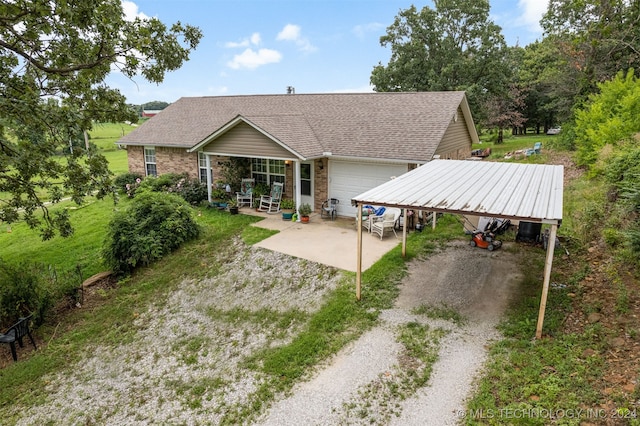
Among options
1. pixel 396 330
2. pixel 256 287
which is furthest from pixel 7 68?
pixel 396 330

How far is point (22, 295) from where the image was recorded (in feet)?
28.0

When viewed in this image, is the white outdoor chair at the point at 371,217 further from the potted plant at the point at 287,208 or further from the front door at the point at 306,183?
the potted plant at the point at 287,208

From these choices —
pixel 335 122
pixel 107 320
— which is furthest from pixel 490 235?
pixel 107 320

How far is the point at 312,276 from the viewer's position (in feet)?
31.1

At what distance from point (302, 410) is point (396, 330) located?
2.44m

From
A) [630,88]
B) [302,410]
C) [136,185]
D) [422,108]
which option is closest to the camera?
[302,410]

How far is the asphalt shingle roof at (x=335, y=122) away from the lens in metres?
13.6

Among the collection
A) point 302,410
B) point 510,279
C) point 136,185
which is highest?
point 136,185

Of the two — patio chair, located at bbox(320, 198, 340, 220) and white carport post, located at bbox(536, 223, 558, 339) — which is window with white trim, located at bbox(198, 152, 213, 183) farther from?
white carport post, located at bbox(536, 223, 558, 339)

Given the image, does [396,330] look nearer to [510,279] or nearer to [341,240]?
[510,279]

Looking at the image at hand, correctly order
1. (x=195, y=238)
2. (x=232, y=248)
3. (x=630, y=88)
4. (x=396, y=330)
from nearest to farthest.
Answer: (x=396, y=330) → (x=232, y=248) → (x=195, y=238) → (x=630, y=88)

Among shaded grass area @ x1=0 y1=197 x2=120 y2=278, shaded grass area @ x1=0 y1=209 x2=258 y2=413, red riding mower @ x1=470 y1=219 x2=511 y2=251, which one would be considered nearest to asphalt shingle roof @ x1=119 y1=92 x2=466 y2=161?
red riding mower @ x1=470 y1=219 x2=511 y2=251

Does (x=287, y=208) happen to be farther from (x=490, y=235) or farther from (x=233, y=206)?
(x=490, y=235)

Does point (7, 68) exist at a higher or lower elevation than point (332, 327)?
higher
